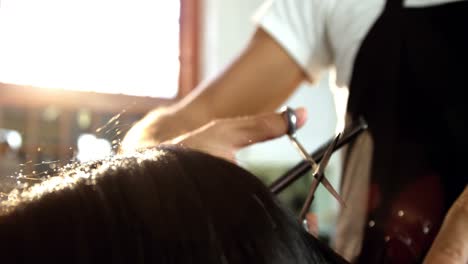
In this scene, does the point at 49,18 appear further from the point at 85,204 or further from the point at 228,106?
the point at 85,204

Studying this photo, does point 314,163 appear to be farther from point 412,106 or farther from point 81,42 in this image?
point 81,42

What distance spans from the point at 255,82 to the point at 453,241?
385mm

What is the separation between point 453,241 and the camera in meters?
0.37

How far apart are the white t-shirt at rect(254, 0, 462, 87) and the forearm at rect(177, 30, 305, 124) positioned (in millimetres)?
15

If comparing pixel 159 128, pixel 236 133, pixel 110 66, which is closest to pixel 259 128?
pixel 236 133

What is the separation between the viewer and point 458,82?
60cm

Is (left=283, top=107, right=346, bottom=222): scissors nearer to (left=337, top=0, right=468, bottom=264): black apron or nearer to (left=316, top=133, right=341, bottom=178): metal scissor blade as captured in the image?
(left=316, top=133, right=341, bottom=178): metal scissor blade

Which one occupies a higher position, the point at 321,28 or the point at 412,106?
the point at 321,28

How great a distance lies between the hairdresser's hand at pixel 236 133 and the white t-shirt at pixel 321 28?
25 cm

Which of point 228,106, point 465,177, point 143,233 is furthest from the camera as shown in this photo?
point 228,106

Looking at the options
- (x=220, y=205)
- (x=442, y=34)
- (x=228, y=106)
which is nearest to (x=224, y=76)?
(x=228, y=106)

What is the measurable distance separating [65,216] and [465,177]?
0.38m

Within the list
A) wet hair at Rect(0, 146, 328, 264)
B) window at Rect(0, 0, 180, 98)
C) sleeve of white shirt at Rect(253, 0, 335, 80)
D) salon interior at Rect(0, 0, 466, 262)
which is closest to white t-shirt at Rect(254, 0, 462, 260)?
sleeve of white shirt at Rect(253, 0, 335, 80)

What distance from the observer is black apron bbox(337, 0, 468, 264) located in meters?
0.56
